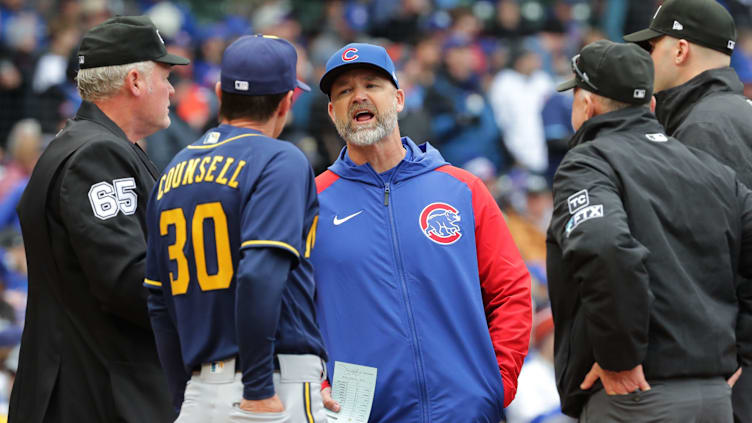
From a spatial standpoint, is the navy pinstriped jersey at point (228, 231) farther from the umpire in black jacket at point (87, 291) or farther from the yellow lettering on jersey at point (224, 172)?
the umpire in black jacket at point (87, 291)

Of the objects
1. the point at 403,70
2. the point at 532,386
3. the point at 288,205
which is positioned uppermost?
the point at 288,205

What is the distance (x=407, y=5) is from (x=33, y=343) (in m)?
9.79

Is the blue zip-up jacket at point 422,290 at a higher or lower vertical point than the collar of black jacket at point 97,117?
lower

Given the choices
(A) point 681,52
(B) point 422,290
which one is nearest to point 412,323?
(B) point 422,290

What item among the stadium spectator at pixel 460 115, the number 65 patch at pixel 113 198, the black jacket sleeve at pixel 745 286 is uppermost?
the number 65 patch at pixel 113 198

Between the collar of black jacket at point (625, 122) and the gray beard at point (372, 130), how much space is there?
2.51ft

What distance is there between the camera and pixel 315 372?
3174mm

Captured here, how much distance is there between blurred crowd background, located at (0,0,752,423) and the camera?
384 inches

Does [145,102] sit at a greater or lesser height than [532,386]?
greater

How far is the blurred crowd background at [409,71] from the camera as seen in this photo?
9758mm

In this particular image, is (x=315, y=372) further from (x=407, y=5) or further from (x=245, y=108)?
(x=407, y=5)

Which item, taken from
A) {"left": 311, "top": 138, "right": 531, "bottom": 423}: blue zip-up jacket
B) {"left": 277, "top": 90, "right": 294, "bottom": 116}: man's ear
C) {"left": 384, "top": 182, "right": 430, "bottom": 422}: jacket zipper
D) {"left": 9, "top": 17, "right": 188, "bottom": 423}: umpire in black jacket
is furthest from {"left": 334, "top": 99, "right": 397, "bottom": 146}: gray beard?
{"left": 9, "top": 17, "right": 188, "bottom": 423}: umpire in black jacket

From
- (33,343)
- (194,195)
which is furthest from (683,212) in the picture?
(33,343)

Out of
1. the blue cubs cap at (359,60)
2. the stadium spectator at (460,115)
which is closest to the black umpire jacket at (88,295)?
the blue cubs cap at (359,60)
